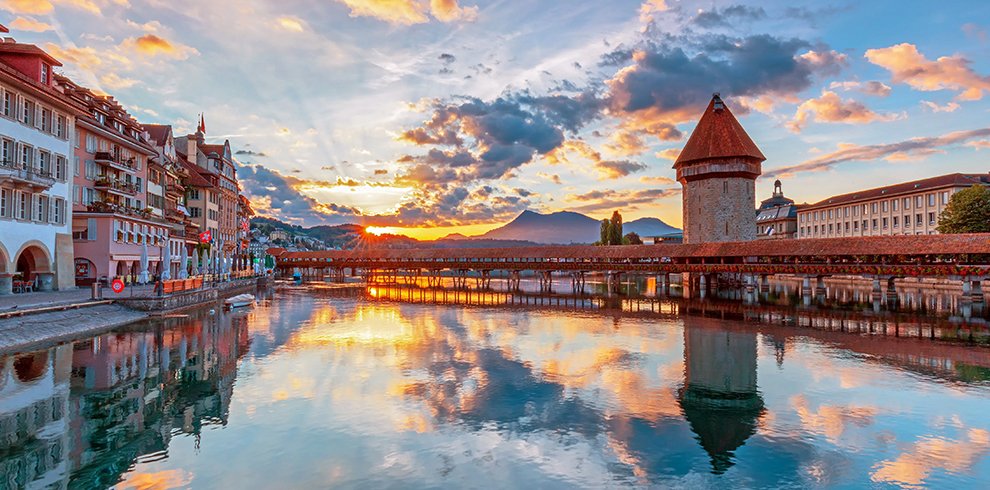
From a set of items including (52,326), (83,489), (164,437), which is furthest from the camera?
(52,326)

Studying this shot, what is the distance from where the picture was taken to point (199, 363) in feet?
56.9

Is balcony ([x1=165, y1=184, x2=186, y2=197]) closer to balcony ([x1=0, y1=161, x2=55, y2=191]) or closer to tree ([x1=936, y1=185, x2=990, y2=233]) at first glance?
balcony ([x1=0, y1=161, x2=55, y2=191])

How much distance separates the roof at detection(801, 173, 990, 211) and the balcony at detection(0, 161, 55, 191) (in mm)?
78724

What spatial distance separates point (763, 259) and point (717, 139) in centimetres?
1290

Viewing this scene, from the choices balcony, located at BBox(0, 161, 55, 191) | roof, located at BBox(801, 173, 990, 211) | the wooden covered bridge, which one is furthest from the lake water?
roof, located at BBox(801, 173, 990, 211)

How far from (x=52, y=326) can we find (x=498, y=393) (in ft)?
54.2

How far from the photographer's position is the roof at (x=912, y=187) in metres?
63.3

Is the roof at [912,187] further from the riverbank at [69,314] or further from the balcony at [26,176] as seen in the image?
the balcony at [26,176]

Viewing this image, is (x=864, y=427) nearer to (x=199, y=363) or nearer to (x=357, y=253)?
(x=199, y=363)

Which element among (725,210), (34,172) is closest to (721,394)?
(34,172)

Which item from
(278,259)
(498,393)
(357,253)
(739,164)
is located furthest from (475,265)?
(498,393)

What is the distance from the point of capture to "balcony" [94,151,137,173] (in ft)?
113

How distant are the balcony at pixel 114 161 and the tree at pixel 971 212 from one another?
68.0 meters

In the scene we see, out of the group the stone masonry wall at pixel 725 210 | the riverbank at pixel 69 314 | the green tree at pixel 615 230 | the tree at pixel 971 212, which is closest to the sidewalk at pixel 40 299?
the riverbank at pixel 69 314
